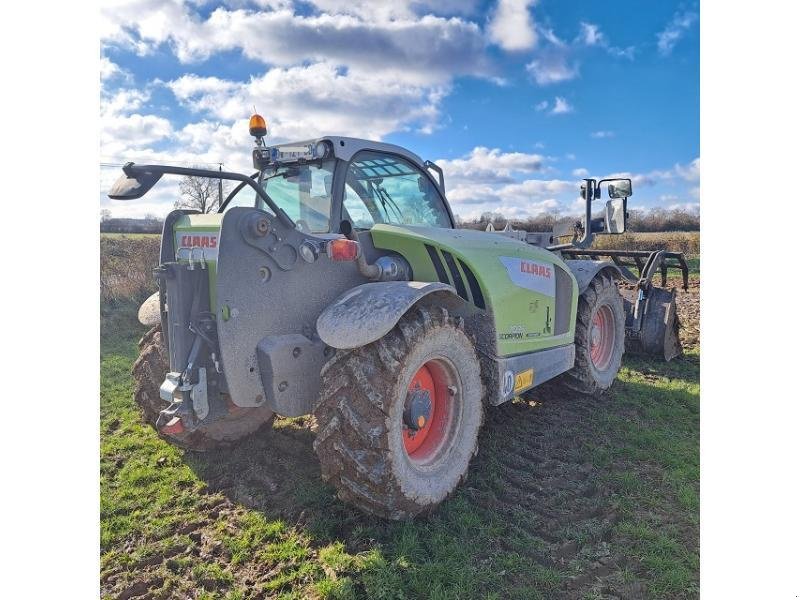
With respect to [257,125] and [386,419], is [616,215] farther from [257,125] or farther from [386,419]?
[386,419]

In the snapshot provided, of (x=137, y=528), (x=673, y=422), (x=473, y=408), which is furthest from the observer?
(x=673, y=422)

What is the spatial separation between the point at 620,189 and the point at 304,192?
8.39 ft

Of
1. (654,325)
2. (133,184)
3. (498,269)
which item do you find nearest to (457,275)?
(498,269)

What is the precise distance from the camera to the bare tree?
103 inches

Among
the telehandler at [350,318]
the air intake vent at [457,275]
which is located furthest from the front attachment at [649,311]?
the air intake vent at [457,275]

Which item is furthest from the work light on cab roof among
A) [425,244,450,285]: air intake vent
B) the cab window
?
[425,244,450,285]: air intake vent

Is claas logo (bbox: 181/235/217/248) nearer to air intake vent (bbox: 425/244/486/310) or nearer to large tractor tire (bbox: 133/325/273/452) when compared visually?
large tractor tire (bbox: 133/325/273/452)

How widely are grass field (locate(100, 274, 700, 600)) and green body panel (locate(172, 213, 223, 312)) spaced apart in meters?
0.54

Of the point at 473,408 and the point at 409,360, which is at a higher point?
the point at 409,360

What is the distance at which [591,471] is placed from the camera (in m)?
3.11
